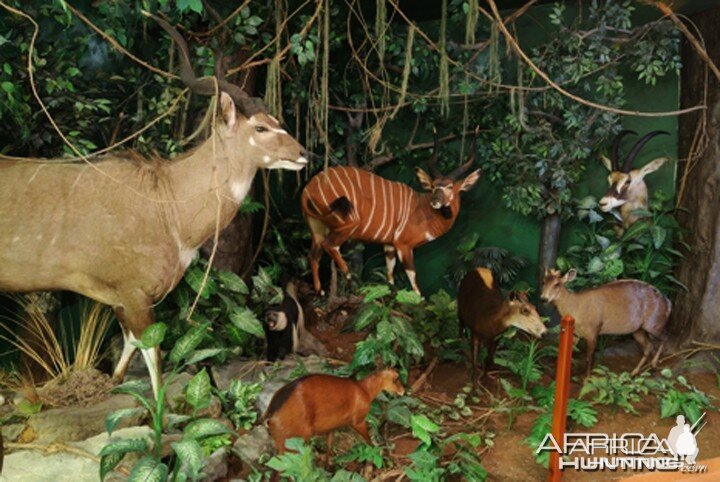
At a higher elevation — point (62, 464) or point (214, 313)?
point (214, 313)

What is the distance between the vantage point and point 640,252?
465 cm

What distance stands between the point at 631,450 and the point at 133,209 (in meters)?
2.71

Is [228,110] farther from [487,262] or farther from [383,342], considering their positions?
[487,262]

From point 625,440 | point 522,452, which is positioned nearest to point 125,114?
point 522,452

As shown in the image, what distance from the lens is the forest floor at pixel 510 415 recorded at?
3.26 metres

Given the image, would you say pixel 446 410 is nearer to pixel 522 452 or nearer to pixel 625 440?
pixel 522 452

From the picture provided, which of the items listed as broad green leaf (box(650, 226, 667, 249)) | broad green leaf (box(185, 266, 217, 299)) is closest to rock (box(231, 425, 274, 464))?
broad green leaf (box(185, 266, 217, 299))

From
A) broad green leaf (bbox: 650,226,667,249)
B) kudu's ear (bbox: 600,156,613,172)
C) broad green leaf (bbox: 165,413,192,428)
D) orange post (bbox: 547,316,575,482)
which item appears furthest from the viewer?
kudu's ear (bbox: 600,156,613,172)

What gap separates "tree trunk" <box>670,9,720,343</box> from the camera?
435cm

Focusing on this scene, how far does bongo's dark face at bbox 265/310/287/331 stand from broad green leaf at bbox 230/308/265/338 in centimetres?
6

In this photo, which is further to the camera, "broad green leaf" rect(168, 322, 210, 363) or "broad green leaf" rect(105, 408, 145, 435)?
"broad green leaf" rect(168, 322, 210, 363)

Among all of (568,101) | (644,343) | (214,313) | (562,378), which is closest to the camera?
(562,378)

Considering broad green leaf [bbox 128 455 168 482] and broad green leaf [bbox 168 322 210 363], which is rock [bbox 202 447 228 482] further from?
broad green leaf [bbox 168 322 210 363]

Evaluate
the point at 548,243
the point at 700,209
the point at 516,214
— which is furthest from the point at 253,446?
the point at 700,209
